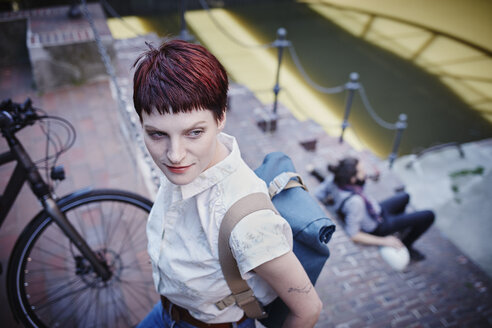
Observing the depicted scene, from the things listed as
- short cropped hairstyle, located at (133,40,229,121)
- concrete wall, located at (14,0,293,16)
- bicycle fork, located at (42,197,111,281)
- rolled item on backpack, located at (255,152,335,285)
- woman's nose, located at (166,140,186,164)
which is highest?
short cropped hairstyle, located at (133,40,229,121)

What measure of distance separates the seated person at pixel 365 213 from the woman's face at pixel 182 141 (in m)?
2.68

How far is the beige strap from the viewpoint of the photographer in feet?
3.71

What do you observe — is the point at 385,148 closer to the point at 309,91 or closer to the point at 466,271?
the point at 309,91

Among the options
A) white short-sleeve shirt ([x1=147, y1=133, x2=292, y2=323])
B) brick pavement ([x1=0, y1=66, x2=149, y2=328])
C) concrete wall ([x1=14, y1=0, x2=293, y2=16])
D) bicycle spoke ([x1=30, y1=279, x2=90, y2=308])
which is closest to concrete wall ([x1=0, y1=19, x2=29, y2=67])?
brick pavement ([x1=0, y1=66, x2=149, y2=328])

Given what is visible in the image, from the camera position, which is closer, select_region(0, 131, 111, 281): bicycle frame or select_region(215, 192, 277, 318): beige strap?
select_region(215, 192, 277, 318): beige strap

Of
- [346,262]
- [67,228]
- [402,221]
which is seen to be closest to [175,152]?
[67,228]

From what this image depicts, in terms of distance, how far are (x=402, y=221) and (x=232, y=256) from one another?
342cm

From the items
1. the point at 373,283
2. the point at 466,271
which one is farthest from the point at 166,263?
the point at 466,271

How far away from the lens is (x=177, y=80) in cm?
107

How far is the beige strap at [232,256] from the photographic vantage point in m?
1.13

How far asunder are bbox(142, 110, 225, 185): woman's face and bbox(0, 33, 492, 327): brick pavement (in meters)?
1.36

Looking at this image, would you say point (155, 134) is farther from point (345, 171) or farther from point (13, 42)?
point (13, 42)

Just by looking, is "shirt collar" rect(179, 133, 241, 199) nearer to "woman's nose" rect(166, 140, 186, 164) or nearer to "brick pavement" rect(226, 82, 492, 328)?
"woman's nose" rect(166, 140, 186, 164)

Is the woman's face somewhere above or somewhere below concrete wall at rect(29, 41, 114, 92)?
above
